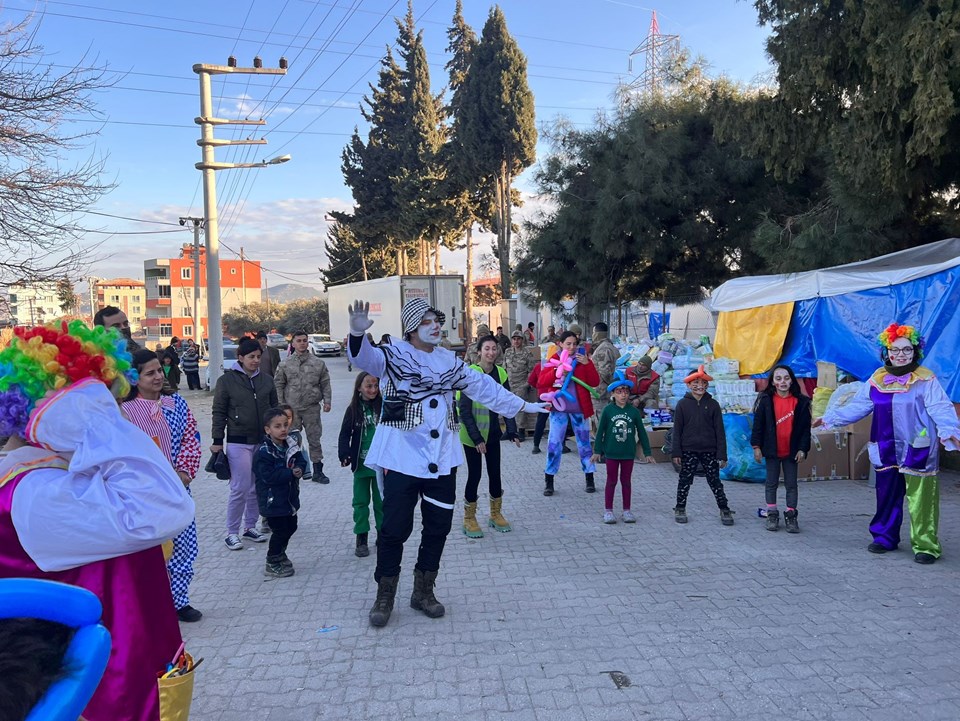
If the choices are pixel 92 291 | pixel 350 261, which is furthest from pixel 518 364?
pixel 350 261

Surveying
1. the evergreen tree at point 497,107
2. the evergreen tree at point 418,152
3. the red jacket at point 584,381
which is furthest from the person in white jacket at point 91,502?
the evergreen tree at point 418,152

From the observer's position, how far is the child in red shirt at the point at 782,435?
20.3 feet

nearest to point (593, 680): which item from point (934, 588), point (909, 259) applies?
point (934, 588)

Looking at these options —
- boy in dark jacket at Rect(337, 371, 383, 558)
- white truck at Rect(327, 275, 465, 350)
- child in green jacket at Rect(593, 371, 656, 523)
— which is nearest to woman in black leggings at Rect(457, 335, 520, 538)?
boy in dark jacket at Rect(337, 371, 383, 558)

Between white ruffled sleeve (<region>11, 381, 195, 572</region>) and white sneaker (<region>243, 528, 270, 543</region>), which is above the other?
white ruffled sleeve (<region>11, 381, 195, 572</region>)

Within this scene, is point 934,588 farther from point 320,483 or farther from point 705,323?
point 705,323

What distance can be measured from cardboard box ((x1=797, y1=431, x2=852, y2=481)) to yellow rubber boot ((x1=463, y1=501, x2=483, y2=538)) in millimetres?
4183

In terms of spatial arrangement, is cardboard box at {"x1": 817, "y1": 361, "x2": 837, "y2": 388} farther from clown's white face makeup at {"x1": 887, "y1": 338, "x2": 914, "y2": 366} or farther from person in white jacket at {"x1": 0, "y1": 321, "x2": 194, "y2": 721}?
person in white jacket at {"x1": 0, "y1": 321, "x2": 194, "y2": 721}

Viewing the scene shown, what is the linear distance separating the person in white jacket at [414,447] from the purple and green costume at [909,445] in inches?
137

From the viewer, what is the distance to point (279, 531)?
5223mm

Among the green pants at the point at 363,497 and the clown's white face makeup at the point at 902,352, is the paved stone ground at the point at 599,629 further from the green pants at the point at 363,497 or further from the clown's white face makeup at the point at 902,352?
the clown's white face makeup at the point at 902,352

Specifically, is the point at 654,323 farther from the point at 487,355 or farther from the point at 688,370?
the point at 487,355

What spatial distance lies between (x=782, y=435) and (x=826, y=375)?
355 cm

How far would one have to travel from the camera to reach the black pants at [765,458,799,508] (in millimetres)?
6215
